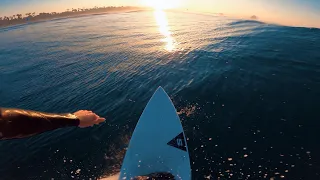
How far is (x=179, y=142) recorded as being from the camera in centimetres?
681

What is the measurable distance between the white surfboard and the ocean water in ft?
1.94

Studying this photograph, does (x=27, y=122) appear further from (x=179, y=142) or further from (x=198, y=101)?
(x=198, y=101)

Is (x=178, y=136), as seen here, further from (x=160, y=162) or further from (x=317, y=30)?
(x=317, y=30)

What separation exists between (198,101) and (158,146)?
3.81 m

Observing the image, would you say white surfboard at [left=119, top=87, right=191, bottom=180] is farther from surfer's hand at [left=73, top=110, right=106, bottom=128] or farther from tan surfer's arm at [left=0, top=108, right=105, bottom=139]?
tan surfer's arm at [left=0, top=108, right=105, bottom=139]

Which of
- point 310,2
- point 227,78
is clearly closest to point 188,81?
point 227,78

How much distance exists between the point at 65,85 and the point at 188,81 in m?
7.13

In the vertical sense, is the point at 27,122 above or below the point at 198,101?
above

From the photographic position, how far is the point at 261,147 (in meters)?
7.20

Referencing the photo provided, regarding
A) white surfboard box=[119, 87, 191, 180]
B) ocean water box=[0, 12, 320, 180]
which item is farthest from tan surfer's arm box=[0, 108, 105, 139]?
ocean water box=[0, 12, 320, 180]

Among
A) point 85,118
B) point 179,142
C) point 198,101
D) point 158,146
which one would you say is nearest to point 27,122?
Result: point 85,118

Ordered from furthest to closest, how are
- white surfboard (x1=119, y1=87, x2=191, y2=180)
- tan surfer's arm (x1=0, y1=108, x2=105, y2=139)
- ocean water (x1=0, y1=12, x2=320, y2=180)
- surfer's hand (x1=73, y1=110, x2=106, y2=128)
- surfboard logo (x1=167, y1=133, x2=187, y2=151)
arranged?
1. ocean water (x1=0, y1=12, x2=320, y2=180)
2. surfboard logo (x1=167, y1=133, x2=187, y2=151)
3. white surfboard (x1=119, y1=87, x2=191, y2=180)
4. surfer's hand (x1=73, y1=110, x2=106, y2=128)
5. tan surfer's arm (x1=0, y1=108, x2=105, y2=139)

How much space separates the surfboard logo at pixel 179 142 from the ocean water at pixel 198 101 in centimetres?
65

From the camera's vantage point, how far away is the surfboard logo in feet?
22.1
